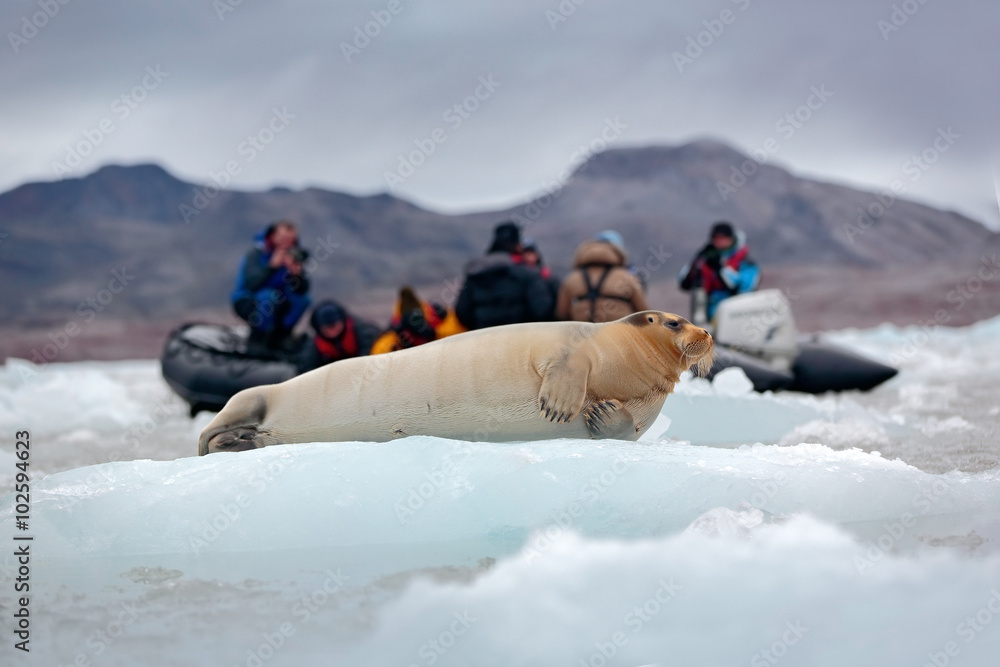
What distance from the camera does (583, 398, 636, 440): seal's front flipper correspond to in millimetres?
2871

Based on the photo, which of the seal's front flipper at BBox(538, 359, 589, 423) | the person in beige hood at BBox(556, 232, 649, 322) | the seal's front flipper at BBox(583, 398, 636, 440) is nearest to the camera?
the seal's front flipper at BBox(538, 359, 589, 423)

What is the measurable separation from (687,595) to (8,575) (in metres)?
1.77

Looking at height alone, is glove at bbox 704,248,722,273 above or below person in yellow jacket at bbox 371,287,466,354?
above

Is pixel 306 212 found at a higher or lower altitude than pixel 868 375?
higher

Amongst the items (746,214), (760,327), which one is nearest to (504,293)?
(760,327)

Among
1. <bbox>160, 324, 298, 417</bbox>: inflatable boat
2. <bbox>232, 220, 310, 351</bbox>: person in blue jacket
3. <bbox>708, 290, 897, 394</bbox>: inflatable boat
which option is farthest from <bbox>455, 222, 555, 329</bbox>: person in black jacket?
<bbox>708, 290, 897, 394</bbox>: inflatable boat

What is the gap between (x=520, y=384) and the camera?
285cm

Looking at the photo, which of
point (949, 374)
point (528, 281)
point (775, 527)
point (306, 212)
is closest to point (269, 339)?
point (528, 281)

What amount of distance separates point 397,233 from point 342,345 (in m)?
37.7

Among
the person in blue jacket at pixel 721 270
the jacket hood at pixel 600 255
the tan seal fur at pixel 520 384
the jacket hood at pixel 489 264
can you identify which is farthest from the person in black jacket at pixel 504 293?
the tan seal fur at pixel 520 384

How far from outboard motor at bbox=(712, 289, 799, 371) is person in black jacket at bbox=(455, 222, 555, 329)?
6.14 ft

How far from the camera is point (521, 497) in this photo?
2482 millimetres

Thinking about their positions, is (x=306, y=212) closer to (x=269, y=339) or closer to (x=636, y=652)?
(x=269, y=339)

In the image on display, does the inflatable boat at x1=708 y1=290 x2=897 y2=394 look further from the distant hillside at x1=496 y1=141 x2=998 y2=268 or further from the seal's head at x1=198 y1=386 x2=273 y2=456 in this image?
the distant hillside at x1=496 y1=141 x2=998 y2=268
